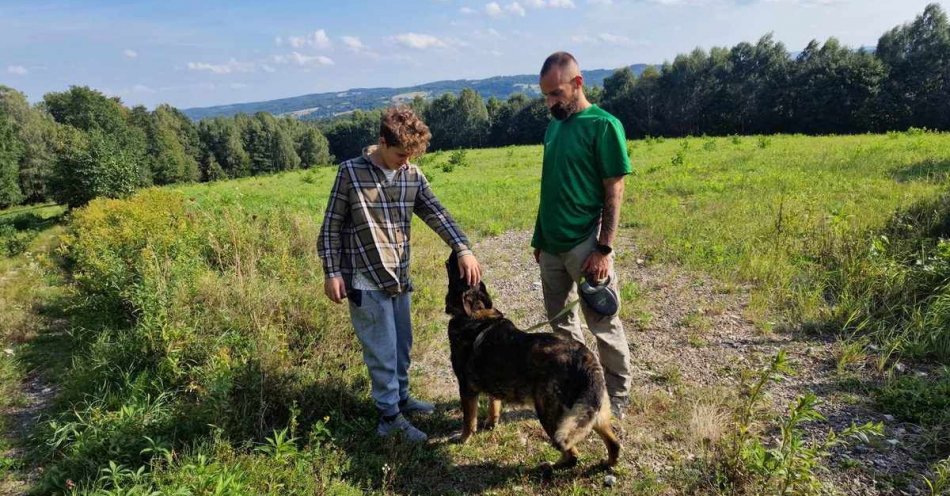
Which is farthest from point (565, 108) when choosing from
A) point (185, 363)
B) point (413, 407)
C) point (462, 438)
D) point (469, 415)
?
point (185, 363)

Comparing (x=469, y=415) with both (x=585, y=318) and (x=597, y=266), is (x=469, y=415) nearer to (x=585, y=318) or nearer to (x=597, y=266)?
(x=585, y=318)

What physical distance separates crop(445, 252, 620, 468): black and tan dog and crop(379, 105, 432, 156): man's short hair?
2.92 ft

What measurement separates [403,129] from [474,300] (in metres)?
1.32

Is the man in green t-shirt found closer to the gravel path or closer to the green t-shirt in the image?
the green t-shirt

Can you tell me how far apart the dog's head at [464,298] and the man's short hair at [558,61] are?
1.46 meters

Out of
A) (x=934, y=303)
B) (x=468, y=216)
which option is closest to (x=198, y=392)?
(x=934, y=303)

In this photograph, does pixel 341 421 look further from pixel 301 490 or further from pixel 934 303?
pixel 934 303

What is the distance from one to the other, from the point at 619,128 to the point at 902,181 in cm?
1015

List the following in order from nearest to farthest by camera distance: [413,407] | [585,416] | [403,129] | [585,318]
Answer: [585,416] → [403,129] → [585,318] → [413,407]

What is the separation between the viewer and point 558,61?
3.04 m

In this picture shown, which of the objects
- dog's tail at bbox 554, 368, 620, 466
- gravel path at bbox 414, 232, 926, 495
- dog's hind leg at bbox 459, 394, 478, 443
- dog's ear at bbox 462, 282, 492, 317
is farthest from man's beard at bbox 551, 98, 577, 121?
gravel path at bbox 414, 232, 926, 495

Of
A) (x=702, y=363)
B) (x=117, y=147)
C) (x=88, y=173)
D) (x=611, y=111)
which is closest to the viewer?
(x=702, y=363)

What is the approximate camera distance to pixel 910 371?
3.86 m

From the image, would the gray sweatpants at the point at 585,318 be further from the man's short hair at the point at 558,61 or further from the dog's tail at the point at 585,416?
the man's short hair at the point at 558,61
